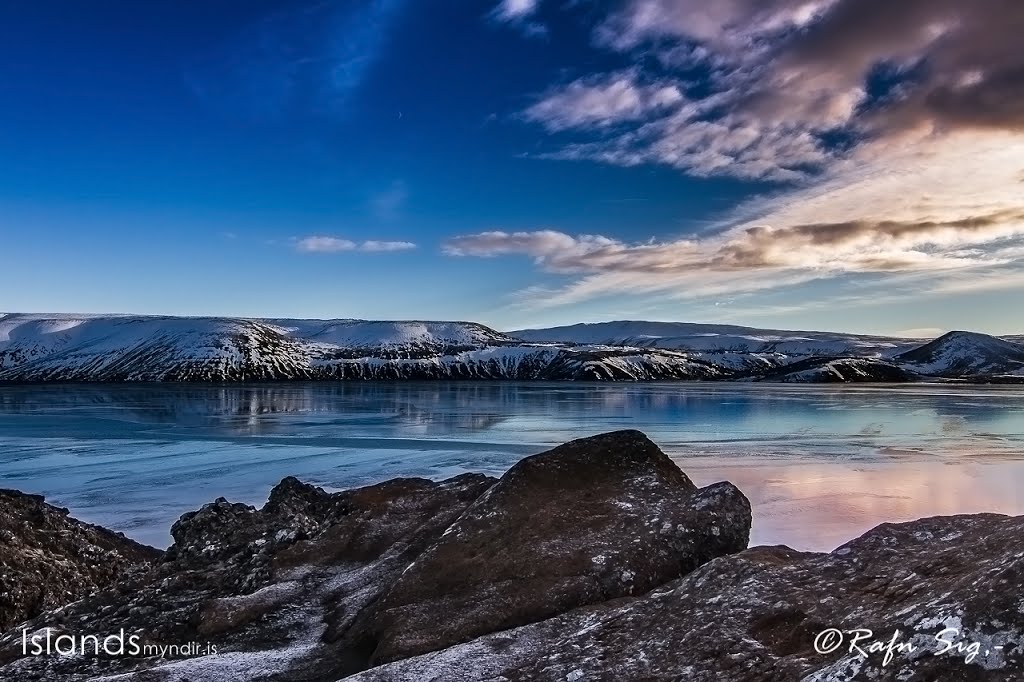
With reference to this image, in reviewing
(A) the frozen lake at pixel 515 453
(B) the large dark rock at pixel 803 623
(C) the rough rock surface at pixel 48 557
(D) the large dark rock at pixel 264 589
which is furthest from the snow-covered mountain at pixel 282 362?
(B) the large dark rock at pixel 803 623

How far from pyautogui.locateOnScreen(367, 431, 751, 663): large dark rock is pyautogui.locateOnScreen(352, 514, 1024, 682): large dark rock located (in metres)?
0.61

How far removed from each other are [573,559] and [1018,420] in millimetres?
45752

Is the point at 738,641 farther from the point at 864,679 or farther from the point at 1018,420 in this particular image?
the point at 1018,420

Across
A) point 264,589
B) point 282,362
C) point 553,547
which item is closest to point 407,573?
point 553,547

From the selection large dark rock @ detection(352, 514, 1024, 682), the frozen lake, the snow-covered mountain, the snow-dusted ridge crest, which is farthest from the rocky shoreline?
the snow-covered mountain

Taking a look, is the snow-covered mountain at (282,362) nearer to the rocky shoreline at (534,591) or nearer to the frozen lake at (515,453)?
the frozen lake at (515,453)

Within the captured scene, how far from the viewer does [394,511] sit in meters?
12.3

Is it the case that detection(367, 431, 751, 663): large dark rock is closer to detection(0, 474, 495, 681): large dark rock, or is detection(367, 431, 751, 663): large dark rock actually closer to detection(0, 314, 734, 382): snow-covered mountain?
detection(0, 474, 495, 681): large dark rock

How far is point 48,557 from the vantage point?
1124 centimetres

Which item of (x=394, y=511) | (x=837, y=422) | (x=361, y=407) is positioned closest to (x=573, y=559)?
(x=394, y=511)

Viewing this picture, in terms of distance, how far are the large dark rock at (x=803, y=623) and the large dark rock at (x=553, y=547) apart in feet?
2.02

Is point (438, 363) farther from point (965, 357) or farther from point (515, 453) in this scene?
point (515, 453)

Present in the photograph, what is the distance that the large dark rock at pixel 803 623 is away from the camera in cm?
433

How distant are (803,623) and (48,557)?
1135cm
